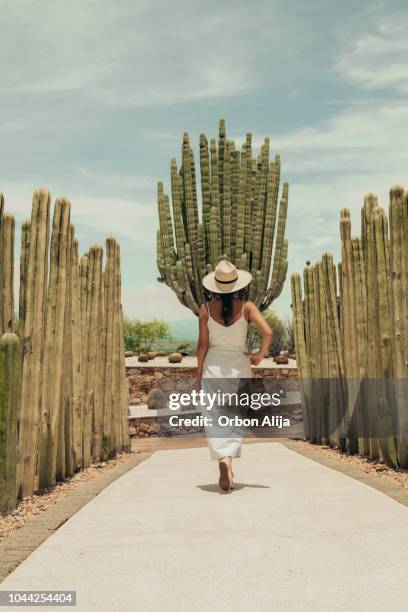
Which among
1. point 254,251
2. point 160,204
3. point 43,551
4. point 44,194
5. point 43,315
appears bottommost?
point 43,551

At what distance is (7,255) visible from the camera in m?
5.61

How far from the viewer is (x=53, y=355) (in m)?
6.34

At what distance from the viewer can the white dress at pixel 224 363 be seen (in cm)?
595

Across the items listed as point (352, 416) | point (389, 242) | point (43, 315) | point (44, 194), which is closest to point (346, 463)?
point (352, 416)

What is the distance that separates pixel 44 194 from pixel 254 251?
13.6 m

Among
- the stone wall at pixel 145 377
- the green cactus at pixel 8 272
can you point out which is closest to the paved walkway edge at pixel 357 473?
A: the green cactus at pixel 8 272

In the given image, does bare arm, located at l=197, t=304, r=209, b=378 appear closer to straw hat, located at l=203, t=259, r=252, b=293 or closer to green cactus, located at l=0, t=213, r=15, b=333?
straw hat, located at l=203, t=259, r=252, b=293

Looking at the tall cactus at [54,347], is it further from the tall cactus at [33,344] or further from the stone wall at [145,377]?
the stone wall at [145,377]

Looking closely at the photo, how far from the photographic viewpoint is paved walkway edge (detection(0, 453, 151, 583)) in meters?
4.19

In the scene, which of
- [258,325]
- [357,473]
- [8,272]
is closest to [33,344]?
[8,272]

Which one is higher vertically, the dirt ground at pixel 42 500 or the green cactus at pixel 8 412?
the green cactus at pixel 8 412

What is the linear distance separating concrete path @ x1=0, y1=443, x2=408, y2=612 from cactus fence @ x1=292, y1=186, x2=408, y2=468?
113cm

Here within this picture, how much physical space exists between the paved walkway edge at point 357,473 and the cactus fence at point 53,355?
6.90ft

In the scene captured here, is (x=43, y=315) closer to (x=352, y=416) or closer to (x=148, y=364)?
(x=352, y=416)
